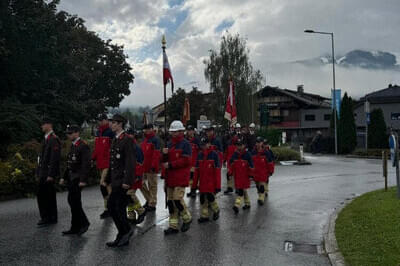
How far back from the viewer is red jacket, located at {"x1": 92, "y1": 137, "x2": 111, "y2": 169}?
9.75 metres

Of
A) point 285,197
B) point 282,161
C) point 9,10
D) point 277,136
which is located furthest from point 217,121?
point 285,197

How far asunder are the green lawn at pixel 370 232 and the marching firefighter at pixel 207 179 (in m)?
2.47

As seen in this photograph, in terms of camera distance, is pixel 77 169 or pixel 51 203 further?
pixel 51 203

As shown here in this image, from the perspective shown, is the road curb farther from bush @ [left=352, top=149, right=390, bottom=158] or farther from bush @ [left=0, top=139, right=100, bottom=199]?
bush @ [left=352, top=149, right=390, bottom=158]

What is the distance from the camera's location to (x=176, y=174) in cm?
839

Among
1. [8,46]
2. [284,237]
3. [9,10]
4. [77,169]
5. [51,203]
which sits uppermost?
[9,10]

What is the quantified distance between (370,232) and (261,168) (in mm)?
5048

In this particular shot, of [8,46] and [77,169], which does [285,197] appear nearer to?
[77,169]

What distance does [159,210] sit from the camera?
35.5 ft

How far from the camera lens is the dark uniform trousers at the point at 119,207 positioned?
7.24 meters

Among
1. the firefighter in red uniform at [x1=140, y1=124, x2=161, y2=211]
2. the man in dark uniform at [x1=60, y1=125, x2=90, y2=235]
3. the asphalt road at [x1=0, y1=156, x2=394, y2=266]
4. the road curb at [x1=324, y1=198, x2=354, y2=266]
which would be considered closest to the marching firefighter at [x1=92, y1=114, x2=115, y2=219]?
the asphalt road at [x1=0, y1=156, x2=394, y2=266]

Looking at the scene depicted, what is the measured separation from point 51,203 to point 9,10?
62.1 feet

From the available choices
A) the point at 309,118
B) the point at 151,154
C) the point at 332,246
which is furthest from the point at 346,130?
the point at 332,246

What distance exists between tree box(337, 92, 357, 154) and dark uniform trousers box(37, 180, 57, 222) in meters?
35.2
